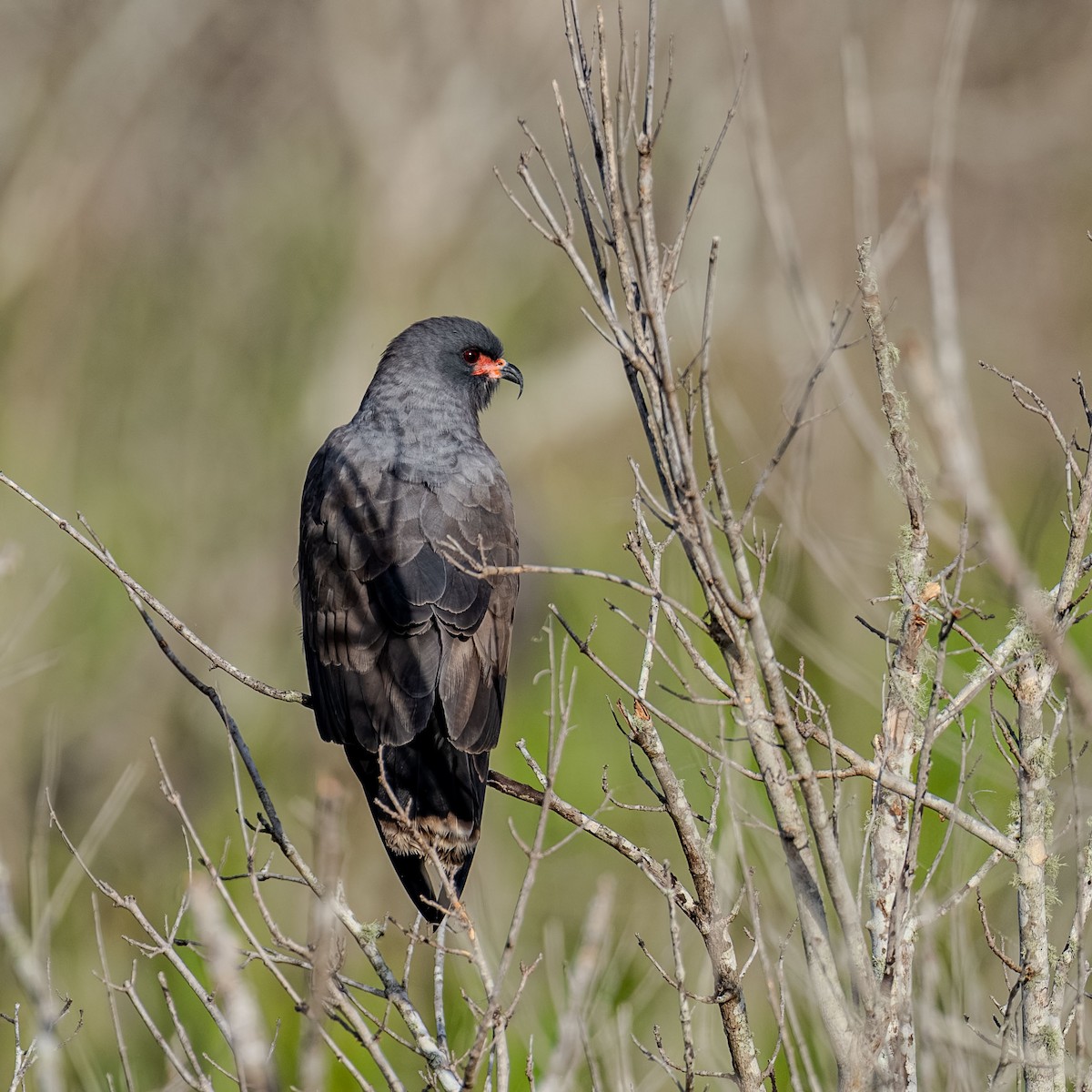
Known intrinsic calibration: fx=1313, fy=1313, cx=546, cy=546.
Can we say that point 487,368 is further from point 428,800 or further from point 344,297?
point 344,297

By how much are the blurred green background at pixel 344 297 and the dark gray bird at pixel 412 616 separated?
11.1 feet

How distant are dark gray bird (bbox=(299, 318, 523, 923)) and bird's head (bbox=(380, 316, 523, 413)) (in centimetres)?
21

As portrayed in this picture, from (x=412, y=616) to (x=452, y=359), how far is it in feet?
4.46

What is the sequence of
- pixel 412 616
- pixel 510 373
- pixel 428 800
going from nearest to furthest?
1. pixel 428 800
2. pixel 412 616
3. pixel 510 373

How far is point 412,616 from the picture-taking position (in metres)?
4.04

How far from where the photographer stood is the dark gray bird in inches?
153

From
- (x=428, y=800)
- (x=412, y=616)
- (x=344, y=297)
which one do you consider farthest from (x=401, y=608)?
(x=344, y=297)

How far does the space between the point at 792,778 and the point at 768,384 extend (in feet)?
26.2

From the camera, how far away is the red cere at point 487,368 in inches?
201

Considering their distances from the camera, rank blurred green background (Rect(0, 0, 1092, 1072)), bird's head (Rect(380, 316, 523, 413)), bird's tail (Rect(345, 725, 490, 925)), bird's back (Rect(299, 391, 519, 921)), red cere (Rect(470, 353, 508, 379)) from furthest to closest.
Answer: blurred green background (Rect(0, 0, 1092, 1072))
red cere (Rect(470, 353, 508, 379))
bird's head (Rect(380, 316, 523, 413))
bird's back (Rect(299, 391, 519, 921))
bird's tail (Rect(345, 725, 490, 925))

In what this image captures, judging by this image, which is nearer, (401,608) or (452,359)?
(401,608)

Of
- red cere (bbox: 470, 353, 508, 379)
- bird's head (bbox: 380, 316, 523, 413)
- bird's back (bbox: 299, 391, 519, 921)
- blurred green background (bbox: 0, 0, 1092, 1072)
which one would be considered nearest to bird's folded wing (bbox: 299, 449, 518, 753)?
bird's back (bbox: 299, 391, 519, 921)

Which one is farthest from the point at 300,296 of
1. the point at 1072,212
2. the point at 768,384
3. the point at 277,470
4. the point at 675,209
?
the point at 1072,212

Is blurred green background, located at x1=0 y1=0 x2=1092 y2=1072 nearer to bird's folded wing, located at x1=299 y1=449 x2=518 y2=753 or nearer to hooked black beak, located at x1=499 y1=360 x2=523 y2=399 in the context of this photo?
hooked black beak, located at x1=499 y1=360 x2=523 y2=399
